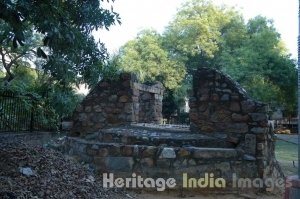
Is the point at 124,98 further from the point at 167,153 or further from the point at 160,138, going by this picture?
the point at 167,153

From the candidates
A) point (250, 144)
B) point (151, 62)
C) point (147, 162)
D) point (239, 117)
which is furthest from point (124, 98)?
point (151, 62)

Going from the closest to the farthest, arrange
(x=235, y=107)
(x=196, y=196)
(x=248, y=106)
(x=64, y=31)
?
(x=64, y=31) → (x=196, y=196) → (x=248, y=106) → (x=235, y=107)

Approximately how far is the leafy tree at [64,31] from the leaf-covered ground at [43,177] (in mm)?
1871

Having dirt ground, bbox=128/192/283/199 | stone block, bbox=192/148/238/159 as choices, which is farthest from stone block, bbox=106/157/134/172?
stone block, bbox=192/148/238/159

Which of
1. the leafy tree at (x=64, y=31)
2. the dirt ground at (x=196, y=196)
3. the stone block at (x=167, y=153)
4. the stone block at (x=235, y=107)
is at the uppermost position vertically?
the leafy tree at (x=64, y=31)

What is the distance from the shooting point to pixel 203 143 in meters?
7.22

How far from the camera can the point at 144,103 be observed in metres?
12.4

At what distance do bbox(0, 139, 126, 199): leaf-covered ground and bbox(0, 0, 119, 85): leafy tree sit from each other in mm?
1871

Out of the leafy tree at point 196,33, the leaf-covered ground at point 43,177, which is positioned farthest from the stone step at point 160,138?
the leafy tree at point 196,33

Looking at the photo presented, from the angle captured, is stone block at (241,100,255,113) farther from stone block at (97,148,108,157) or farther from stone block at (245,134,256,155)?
stone block at (97,148,108,157)

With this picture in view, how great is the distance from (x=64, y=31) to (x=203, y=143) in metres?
4.85

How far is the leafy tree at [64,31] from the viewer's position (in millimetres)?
2656

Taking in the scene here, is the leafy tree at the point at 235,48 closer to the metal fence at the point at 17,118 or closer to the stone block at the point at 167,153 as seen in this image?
the metal fence at the point at 17,118

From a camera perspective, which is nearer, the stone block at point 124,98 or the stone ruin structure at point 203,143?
the stone ruin structure at point 203,143
